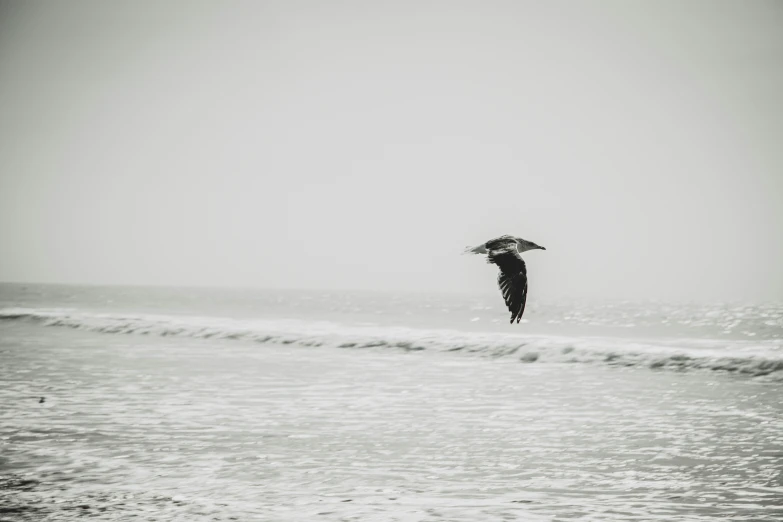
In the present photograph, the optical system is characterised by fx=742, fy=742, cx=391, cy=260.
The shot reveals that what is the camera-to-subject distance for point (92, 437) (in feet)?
41.8

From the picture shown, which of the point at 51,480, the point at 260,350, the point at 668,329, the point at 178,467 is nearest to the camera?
the point at 51,480

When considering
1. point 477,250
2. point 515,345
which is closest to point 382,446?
point 477,250

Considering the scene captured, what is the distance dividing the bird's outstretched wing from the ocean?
2800 millimetres

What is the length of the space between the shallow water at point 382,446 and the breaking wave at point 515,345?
472 cm

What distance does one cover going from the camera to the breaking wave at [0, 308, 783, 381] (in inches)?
1115

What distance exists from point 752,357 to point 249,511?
25741mm

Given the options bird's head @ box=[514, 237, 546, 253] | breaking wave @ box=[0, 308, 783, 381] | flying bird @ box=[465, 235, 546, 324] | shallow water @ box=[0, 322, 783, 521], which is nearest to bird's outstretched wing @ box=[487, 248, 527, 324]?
flying bird @ box=[465, 235, 546, 324]

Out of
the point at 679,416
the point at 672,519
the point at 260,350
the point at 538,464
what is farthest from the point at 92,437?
the point at 260,350

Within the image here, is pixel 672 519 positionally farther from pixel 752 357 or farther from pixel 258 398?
pixel 752 357

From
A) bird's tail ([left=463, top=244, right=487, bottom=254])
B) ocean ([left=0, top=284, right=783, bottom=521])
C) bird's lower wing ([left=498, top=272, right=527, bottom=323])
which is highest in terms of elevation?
bird's tail ([left=463, top=244, right=487, bottom=254])

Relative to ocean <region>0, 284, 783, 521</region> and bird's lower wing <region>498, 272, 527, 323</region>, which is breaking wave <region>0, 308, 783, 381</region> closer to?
ocean <region>0, 284, 783, 521</region>

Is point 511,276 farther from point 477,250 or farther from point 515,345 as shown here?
point 515,345

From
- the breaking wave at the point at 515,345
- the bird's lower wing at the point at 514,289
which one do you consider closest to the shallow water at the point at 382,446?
the bird's lower wing at the point at 514,289

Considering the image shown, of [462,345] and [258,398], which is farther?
[462,345]
